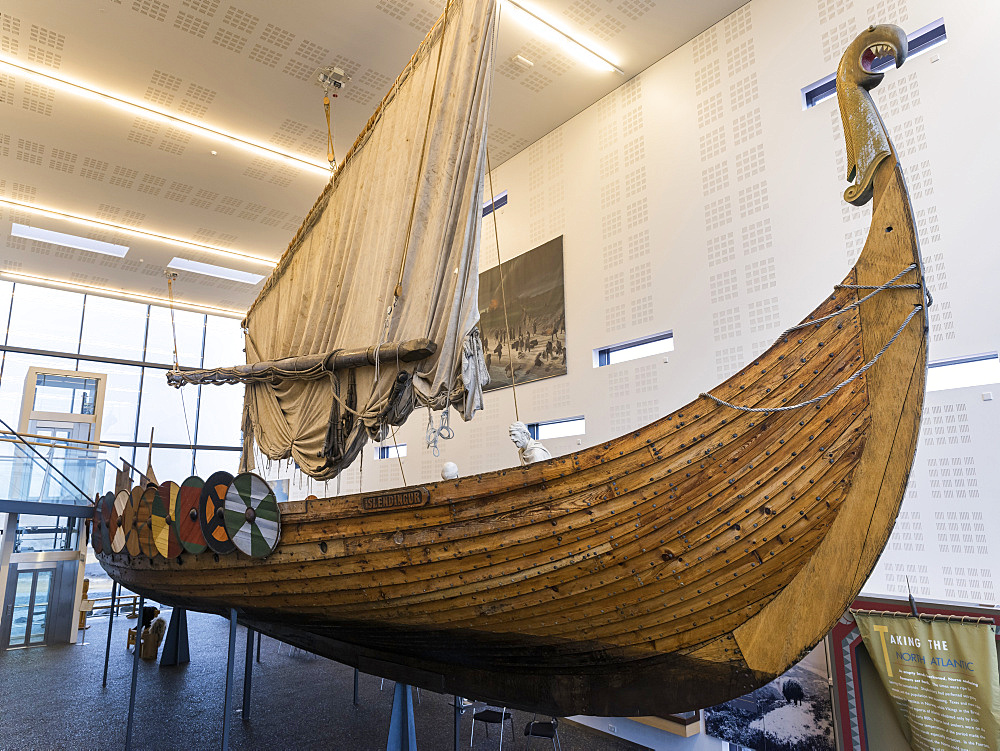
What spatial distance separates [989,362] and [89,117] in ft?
27.6

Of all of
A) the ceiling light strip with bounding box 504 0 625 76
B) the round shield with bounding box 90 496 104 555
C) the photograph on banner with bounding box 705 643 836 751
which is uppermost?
the ceiling light strip with bounding box 504 0 625 76

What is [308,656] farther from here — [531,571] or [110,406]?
[110,406]

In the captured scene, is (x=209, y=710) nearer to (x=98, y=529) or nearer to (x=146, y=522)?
(x=146, y=522)

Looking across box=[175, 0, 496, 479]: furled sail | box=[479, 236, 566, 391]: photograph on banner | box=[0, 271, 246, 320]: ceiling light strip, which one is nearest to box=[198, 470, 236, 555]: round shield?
box=[175, 0, 496, 479]: furled sail

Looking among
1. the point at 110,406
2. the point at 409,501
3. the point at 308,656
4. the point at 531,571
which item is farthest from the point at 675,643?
the point at 110,406

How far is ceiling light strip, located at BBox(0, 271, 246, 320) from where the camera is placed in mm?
10727

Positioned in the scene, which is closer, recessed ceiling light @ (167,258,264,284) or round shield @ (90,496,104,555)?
round shield @ (90,496,104,555)

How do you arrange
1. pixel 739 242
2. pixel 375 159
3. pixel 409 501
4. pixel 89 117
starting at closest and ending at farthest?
pixel 409 501 → pixel 375 159 → pixel 739 242 → pixel 89 117

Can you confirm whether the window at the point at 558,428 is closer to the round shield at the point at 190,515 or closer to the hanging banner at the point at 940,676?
the hanging banner at the point at 940,676

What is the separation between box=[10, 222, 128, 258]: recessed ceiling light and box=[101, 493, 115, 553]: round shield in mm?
5831

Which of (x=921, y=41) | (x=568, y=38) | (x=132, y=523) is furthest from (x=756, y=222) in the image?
(x=132, y=523)

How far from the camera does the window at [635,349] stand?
16.4 feet

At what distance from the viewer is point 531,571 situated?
85.6 inches

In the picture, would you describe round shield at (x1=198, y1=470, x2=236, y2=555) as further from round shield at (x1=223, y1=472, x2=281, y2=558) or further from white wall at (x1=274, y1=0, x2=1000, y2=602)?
white wall at (x1=274, y1=0, x2=1000, y2=602)
